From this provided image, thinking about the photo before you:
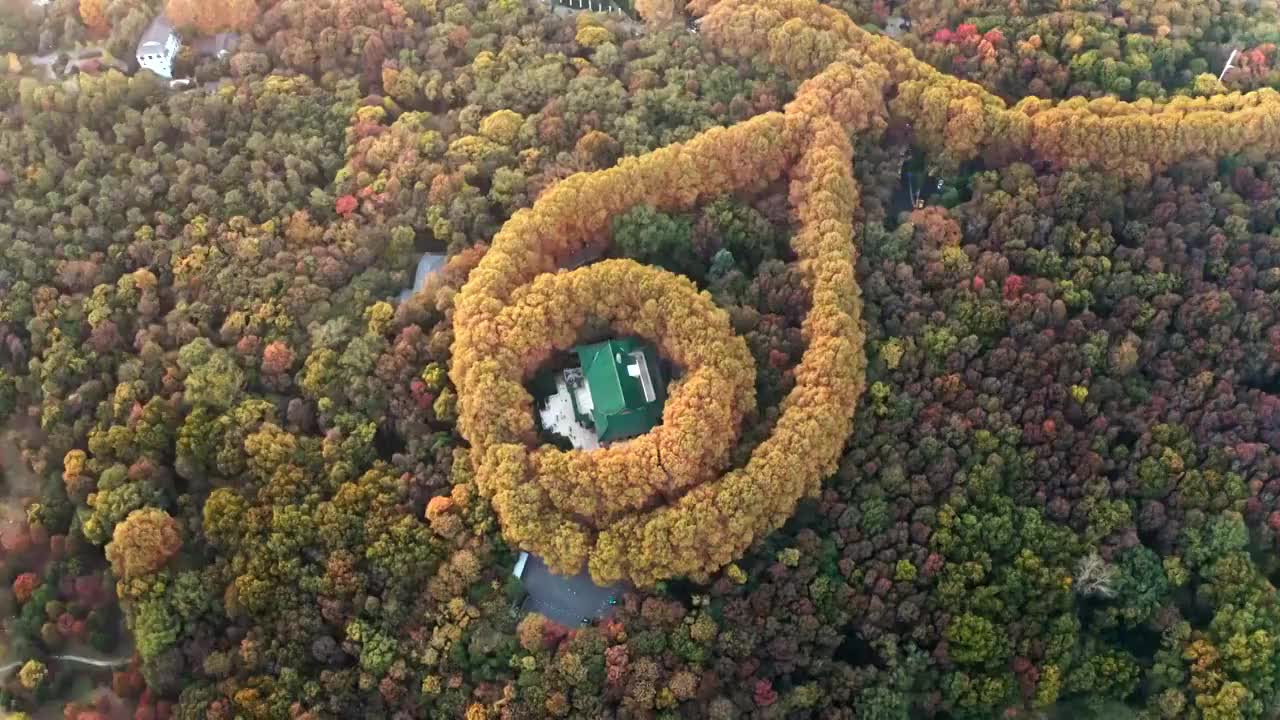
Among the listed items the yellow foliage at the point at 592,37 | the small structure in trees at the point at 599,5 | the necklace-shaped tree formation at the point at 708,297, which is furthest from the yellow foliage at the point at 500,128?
the small structure in trees at the point at 599,5

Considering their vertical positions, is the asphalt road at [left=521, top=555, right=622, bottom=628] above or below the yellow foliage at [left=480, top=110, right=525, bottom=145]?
below

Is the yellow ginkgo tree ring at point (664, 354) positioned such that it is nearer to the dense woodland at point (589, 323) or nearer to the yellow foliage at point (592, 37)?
the dense woodland at point (589, 323)

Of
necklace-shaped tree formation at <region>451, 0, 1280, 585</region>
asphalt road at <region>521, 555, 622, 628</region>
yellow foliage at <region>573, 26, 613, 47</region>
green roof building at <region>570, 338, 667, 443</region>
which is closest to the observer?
necklace-shaped tree formation at <region>451, 0, 1280, 585</region>

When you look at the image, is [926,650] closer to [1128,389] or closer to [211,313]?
[1128,389]

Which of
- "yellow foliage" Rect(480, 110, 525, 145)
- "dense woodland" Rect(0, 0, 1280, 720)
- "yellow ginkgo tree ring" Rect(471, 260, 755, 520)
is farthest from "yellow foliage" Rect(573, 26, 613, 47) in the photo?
"yellow ginkgo tree ring" Rect(471, 260, 755, 520)

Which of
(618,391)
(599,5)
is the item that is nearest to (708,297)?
(618,391)

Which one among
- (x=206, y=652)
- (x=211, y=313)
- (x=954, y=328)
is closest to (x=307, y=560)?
(x=206, y=652)

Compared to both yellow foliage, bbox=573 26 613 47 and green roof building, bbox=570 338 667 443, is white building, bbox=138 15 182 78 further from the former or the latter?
green roof building, bbox=570 338 667 443
